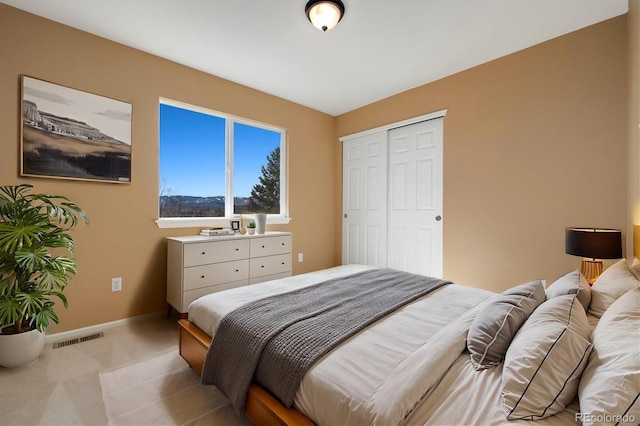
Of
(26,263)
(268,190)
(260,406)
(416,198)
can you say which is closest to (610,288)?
(260,406)

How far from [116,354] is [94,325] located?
2.03ft

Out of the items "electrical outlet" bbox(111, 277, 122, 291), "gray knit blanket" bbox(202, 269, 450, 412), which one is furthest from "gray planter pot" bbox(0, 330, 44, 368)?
"gray knit blanket" bbox(202, 269, 450, 412)

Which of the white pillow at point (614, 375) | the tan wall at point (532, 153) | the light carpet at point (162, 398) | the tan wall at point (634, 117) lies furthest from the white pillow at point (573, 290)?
the light carpet at point (162, 398)

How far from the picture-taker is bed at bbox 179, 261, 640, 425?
83cm

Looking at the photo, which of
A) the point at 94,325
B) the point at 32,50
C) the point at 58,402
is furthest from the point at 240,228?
the point at 32,50

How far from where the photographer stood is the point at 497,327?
1.13 m

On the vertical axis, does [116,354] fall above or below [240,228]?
below

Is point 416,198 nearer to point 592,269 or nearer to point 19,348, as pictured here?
point 592,269

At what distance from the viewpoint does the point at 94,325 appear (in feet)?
8.23

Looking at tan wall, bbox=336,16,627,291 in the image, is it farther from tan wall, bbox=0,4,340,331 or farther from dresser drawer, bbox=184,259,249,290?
tan wall, bbox=0,4,340,331

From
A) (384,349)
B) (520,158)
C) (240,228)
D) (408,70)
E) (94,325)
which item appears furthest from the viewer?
(240,228)

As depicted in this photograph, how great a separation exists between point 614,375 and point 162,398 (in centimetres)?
200

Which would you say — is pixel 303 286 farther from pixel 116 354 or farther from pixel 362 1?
pixel 362 1

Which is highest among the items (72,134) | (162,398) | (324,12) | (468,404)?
(324,12)
